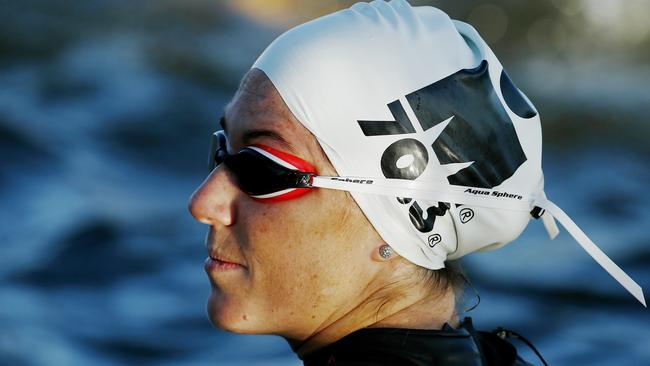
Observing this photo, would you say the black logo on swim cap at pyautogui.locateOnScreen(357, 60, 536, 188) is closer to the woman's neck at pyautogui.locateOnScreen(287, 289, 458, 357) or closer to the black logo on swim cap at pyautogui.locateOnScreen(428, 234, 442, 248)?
the black logo on swim cap at pyautogui.locateOnScreen(428, 234, 442, 248)

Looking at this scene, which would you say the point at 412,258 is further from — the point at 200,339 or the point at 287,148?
the point at 200,339

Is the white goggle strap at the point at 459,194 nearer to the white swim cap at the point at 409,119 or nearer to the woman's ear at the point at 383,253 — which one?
the white swim cap at the point at 409,119

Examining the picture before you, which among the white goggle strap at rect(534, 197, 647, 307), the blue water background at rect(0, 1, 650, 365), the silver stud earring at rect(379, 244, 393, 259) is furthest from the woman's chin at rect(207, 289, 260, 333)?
the blue water background at rect(0, 1, 650, 365)

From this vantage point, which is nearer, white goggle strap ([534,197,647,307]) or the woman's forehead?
the woman's forehead

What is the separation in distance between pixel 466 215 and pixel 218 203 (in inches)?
30.2

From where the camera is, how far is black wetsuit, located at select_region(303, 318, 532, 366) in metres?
2.70

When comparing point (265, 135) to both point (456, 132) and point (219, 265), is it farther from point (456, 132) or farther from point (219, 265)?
point (456, 132)

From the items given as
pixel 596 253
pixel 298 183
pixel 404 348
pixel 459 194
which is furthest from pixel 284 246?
pixel 596 253

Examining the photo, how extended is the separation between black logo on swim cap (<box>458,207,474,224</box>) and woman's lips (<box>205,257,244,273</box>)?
695 mm

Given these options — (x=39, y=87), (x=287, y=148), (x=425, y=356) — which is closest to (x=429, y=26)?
(x=287, y=148)

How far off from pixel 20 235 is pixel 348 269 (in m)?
7.62

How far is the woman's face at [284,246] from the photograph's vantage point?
9.34 feet

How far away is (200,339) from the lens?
26.8ft

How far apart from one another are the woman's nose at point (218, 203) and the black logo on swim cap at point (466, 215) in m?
0.69
